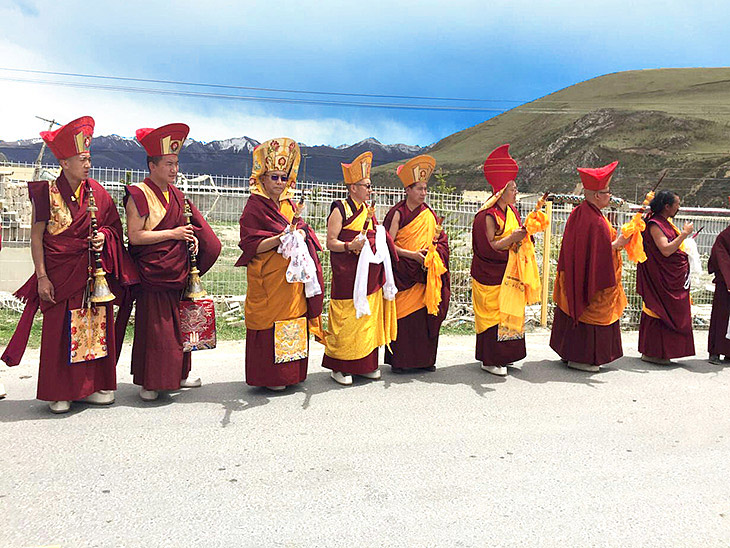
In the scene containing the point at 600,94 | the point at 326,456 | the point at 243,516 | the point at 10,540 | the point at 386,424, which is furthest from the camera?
the point at 600,94

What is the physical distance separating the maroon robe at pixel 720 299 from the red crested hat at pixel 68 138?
6276 mm

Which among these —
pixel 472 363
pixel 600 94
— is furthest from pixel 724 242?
pixel 600 94

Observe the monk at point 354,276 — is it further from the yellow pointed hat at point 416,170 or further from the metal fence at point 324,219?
the metal fence at point 324,219

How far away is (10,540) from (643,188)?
196ft

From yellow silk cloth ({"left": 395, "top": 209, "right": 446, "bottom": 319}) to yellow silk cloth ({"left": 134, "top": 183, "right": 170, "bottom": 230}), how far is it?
2201mm

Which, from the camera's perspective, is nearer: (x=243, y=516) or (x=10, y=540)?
(x=10, y=540)

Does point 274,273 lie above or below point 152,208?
below

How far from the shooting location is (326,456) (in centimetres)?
367

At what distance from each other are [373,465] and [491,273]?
8.87 feet

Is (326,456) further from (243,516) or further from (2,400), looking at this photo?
(2,400)

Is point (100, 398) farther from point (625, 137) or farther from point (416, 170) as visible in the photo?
point (625, 137)

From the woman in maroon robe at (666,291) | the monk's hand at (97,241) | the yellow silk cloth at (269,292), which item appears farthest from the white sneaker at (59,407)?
the woman in maroon robe at (666,291)

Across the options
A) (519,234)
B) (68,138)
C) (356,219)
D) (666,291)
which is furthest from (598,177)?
(68,138)

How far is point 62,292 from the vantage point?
4.28 metres
